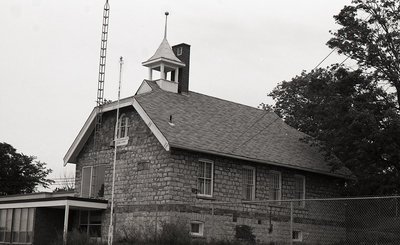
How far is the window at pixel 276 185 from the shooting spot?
33875 millimetres

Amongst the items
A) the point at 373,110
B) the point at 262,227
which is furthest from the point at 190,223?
the point at 373,110

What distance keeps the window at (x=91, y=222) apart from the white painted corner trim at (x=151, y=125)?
609 cm

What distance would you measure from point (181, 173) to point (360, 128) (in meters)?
9.70

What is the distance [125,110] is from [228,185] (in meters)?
6.88

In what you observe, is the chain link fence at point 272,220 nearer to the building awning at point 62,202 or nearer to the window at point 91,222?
the building awning at point 62,202

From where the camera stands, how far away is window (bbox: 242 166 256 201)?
32.7 m

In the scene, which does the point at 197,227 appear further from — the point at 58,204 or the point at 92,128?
the point at 92,128

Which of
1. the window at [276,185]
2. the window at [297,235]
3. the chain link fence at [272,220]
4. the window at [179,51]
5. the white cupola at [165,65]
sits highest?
the window at [179,51]

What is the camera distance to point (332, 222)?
34.8 m

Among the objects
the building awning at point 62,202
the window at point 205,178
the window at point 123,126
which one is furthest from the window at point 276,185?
the building awning at point 62,202

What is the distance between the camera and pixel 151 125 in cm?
3077

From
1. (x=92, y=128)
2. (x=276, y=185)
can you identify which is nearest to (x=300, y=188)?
(x=276, y=185)

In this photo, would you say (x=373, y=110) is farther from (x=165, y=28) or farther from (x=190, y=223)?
(x=165, y=28)

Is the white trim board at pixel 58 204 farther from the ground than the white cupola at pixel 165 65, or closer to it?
closer to it
